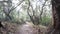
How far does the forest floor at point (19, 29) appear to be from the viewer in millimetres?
2330

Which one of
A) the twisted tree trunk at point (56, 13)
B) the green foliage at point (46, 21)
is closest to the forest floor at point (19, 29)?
the green foliage at point (46, 21)

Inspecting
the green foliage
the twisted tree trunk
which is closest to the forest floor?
the green foliage

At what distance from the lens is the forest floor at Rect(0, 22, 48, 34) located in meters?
2.33

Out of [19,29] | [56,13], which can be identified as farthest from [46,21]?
[19,29]

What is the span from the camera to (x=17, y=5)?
2.39 meters

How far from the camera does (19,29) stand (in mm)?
2355

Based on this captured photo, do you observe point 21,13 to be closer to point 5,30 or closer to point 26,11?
point 26,11

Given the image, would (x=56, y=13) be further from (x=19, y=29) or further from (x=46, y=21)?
(x=19, y=29)

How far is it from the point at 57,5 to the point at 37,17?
414mm

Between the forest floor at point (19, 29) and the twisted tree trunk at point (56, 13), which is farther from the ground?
the twisted tree trunk at point (56, 13)

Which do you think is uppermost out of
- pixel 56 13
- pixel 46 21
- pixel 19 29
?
pixel 56 13

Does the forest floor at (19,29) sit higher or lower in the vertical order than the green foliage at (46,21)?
lower

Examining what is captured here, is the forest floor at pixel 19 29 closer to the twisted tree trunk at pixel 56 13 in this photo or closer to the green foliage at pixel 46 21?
the green foliage at pixel 46 21

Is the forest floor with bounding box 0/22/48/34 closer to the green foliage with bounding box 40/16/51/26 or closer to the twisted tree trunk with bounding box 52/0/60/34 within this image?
the green foliage with bounding box 40/16/51/26
